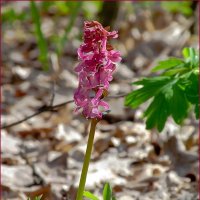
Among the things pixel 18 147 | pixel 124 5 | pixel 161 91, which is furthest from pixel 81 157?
pixel 124 5

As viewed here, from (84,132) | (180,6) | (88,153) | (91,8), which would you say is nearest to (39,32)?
(84,132)

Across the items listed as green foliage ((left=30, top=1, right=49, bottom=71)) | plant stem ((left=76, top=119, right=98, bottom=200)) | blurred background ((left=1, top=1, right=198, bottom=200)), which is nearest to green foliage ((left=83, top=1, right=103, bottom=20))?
blurred background ((left=1, top=1, right=198, bottom=200))

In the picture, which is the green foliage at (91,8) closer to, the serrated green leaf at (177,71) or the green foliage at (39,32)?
the green foliage at (39,32)

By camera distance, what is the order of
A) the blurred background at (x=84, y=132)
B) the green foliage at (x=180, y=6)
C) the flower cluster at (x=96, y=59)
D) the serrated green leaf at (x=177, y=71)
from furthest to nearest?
the green foliage at (x=180, y=6)
the blurred background at (x=84, y=132)
the serrated green leaf at (x=177, y=71)
the flower cluster at (x=96, y=59)

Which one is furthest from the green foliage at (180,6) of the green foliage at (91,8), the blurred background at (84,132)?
the green foliage at (91,8)

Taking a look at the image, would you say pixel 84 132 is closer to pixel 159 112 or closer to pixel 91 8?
pixel 159 112

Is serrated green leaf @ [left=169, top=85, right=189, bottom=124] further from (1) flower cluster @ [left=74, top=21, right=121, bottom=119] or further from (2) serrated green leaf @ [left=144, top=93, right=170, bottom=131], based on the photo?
(1) flower cluster @ [left=74, top=21, right=121, bottom=119]
